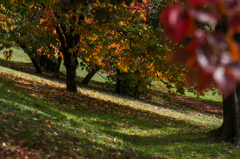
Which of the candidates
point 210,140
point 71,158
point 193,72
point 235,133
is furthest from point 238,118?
point 193,72

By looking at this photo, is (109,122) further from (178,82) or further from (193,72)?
(193,72)

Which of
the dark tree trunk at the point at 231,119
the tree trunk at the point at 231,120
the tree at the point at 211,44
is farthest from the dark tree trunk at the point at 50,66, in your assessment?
the tree at the point at 211,44

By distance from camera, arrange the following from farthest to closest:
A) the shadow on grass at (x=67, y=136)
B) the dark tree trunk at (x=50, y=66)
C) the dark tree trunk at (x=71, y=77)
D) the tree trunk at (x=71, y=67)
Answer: the dark tree trunk at (x=50, y=66) → the dark tree trunk at (x=71, y=77) → the tree trunk at (x=71, y=67) → the shadow on grass at (x=67, y=136)

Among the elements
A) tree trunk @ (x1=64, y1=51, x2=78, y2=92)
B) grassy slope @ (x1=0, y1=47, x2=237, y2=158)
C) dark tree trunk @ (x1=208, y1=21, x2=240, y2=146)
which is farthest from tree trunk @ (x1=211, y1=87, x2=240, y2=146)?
tree trunk @ (x1=64, y1=51, x2=78, y2=92)

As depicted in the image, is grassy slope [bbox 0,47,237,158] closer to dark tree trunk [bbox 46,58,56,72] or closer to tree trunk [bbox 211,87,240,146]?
tree trunk [bbox 211,87,240,146]

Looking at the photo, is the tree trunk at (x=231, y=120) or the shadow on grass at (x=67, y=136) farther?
the tree trunk at (x=231, y=120)

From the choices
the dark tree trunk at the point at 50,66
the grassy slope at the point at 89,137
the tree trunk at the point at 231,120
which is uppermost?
the dark tree trunk at the point at 50,66

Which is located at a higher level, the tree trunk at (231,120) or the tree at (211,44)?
the tree at (211,44)

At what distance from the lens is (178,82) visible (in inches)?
376

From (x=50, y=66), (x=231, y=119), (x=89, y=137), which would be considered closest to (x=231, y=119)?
(x=231, y=119)

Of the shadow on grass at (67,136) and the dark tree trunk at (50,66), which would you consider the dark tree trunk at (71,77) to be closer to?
the shadow on grass at (67,136)

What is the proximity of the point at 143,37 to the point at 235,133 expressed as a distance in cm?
437

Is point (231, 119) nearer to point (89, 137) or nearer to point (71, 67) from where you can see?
point (89, 137)

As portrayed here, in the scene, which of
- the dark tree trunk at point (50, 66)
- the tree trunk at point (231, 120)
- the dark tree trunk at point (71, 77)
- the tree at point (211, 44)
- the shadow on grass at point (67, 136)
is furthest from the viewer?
the dark tree trunk at point (50, 66)
